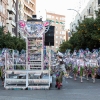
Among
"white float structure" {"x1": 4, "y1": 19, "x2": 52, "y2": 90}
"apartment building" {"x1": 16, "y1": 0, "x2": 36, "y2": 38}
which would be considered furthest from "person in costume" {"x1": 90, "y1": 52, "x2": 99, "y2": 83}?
"apartment building" {"x1": 16, "y1": 0, "x2": 36, "y2": 38}

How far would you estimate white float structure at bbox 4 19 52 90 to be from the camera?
16.1m

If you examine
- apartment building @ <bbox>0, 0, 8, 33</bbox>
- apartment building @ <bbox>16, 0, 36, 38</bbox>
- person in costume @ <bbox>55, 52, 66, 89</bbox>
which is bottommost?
person in costume @ <bbox>55, 52, 66, 89</bbox>

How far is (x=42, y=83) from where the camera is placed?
1623cm

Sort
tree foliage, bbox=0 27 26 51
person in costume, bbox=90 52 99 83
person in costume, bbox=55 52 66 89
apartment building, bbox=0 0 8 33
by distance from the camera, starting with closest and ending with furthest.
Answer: person in costume, bbox=55 52 66 89
person in costume, bbox=90 52 99 83
tree foliage, bbox=0 27 26 51
apartment building, bbox=0 0 8 33

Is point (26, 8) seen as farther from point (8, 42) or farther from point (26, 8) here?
point (8, 42)

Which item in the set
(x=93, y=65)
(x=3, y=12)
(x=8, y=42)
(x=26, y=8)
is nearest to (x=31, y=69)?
(x=93, y=65)

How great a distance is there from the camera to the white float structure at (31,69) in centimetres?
1612

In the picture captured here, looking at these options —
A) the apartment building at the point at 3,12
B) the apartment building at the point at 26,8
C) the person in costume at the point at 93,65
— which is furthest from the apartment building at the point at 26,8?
the person in costume at the point at 93,65

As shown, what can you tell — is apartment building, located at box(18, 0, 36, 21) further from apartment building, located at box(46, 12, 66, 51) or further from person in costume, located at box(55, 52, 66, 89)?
person in costume, located at box(55, 52, 66, 89)

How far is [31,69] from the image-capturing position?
57.2ft

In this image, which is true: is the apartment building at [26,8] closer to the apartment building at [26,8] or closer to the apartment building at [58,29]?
the apartment building at [26,8]

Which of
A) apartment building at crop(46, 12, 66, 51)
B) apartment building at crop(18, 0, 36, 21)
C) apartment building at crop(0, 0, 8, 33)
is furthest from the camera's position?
apartment building at crop(46, 12, 66, 51)

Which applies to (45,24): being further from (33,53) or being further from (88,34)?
(88,34)

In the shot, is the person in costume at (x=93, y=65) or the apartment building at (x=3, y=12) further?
the apartment building at (x=3, y=12)
